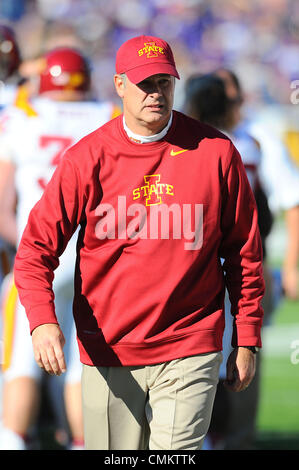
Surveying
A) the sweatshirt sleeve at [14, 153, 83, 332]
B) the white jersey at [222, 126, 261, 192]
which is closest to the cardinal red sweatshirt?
the sweatshirt sleeve at [14, 153, 83, 332]

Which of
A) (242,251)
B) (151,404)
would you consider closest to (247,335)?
(242,251)

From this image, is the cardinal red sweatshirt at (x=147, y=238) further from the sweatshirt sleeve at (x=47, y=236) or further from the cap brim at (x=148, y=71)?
the cap brim at (x=148, y=71)

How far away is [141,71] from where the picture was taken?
304 centimetres

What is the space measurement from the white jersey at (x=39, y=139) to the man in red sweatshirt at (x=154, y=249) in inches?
50.3

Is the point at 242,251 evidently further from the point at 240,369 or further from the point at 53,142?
the point at 53,142

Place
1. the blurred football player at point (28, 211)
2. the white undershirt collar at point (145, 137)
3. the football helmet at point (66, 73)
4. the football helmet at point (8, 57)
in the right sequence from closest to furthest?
the white undershirt collar at point (145, 137), the blurred football player at point (28, 211), the football helmet at point (66, 73), the football helmet at point (8, 57)

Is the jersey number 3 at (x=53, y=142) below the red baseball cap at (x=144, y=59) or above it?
below

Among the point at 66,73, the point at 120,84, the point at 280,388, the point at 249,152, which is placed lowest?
the point at 280,388

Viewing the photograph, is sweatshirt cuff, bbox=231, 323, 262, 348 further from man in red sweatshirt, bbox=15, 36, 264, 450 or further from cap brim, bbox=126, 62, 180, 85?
cap brim, bbox=126, 62, 180, 85

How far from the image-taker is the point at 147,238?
3066 millimetres

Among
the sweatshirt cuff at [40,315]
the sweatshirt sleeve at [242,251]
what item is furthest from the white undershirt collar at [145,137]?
the sweatshirt cuff at [40,315]

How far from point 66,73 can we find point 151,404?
2148 millimetres

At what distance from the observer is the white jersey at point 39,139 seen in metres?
4.45

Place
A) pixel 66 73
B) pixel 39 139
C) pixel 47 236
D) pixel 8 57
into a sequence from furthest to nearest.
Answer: pixel 8 57 < pixel 66 73 < pixel 39 139 < pixel 47 236
